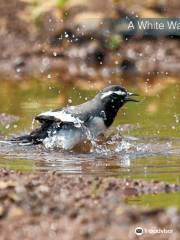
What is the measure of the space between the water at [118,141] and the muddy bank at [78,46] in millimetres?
3166

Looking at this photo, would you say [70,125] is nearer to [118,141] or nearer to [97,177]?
[118,141]

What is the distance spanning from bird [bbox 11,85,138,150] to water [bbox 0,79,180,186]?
0.57ft

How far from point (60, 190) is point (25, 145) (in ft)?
12.8

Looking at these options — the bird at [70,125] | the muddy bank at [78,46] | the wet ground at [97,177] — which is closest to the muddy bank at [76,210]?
the wet ground at [97,177]

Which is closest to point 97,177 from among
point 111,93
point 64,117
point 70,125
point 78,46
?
point 64,117

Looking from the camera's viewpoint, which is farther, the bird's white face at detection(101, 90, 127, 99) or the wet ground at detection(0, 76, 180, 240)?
the bird's white face at detection(101, 90, 127, 99)

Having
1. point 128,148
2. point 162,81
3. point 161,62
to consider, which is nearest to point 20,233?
point 128,148

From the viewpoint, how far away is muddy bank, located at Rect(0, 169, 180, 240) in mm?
6453

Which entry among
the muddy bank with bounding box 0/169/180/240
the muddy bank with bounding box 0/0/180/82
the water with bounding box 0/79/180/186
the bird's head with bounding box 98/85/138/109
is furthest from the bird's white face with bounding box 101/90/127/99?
the muddy bank with bounding box 0/0/180/82

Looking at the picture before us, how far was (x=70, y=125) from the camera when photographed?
1186cm

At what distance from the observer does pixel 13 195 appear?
24.4 ft

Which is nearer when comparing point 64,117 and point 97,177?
point 97,177

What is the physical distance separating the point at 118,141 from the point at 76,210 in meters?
4.87

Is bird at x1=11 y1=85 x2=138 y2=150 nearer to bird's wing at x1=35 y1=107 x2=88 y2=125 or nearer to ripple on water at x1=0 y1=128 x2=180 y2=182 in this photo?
bird's wing at x1=35 y1=107 x2=88 y2=125
